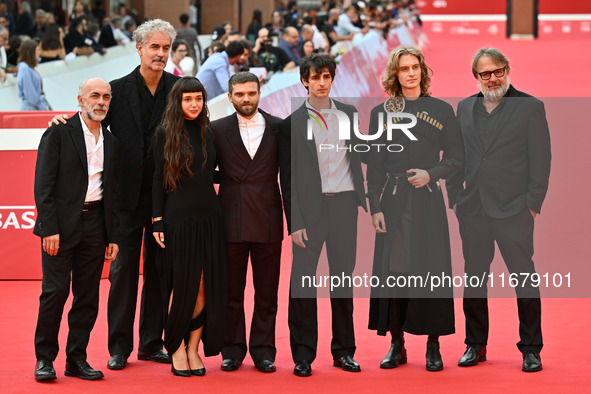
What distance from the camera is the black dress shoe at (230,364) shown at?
5.82m

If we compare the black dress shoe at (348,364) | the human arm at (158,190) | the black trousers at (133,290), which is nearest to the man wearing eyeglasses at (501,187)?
the black dress shoe at (348,364)

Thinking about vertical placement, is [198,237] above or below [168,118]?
below

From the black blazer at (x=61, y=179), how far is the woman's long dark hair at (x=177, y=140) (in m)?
0.45

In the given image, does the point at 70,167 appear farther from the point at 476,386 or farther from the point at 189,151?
the point at 476,386

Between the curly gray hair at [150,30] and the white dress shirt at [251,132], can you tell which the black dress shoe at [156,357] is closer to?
the white dress shirt at [251,132]

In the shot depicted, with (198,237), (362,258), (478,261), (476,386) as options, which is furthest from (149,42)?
(476,386)

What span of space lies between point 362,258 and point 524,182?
1048mm

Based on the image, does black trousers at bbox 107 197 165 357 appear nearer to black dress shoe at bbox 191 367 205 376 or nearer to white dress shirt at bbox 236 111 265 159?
black dress shoe at bbox 191 367 205 376

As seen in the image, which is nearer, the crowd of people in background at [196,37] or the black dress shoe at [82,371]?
the black dress shoe at [82,371]

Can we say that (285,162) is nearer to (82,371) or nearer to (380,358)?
(380,358)

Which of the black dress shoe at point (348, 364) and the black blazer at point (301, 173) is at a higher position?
the black blazer at point (301, 173)

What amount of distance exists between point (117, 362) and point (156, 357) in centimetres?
27

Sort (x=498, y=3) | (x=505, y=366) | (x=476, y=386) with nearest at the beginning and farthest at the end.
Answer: (x=476, y=386), (x=505, y=366), (x=498, y=3)

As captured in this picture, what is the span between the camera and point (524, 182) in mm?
5762
